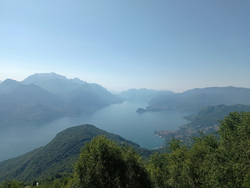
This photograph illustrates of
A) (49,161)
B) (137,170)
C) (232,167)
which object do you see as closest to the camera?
(232,167)

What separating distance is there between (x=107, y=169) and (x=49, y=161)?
385ft

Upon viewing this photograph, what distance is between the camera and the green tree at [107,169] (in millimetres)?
13344

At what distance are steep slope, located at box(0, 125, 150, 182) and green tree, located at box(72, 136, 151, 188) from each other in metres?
71.5

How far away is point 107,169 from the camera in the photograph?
554 inches

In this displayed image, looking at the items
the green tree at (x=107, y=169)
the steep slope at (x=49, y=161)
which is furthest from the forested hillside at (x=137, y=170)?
the steep slope at (x=49, y=161)

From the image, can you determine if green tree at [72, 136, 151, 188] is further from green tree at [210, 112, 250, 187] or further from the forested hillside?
green tree at [210, 112, 250, 187]

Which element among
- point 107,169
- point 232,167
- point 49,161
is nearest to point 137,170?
point 107,169

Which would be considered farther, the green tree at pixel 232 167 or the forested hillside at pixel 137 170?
the forested hillside at pixel 137 170

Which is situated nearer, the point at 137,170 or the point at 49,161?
the point at 137,170

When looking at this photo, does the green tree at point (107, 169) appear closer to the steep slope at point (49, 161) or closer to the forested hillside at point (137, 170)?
the forested hillside at point (137, 170)

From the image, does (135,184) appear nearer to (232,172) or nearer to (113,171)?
(113,171)

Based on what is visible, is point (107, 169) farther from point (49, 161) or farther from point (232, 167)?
point (49, 161)

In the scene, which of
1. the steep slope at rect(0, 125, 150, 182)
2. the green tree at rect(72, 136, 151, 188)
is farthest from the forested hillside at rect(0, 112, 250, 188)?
the steep slope at rect(0, 125, 150, 182)

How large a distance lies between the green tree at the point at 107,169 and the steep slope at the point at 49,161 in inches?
2814
